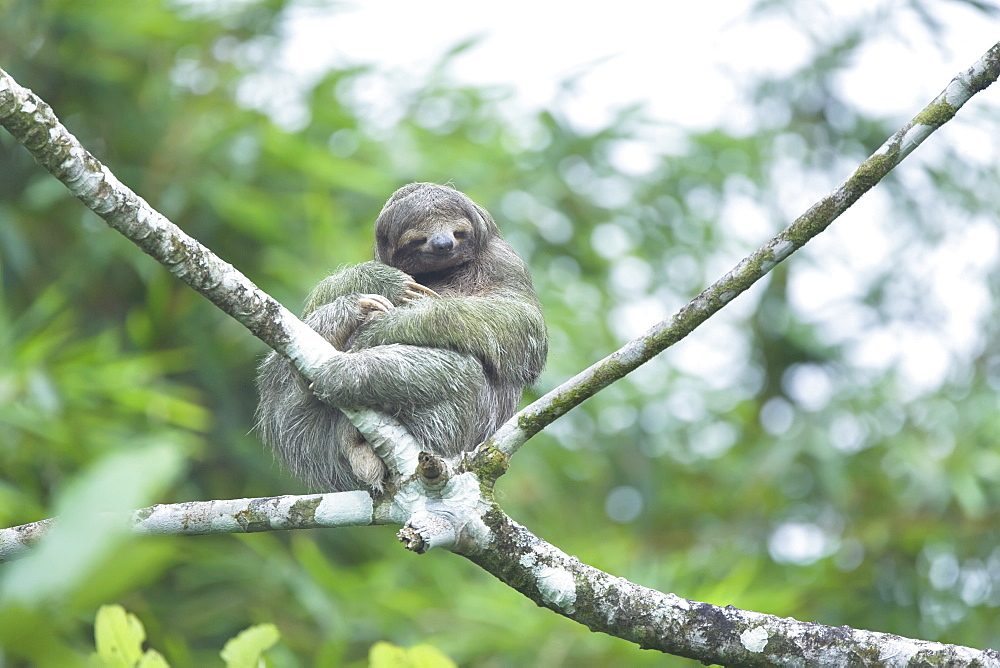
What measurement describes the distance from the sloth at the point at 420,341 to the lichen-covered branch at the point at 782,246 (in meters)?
0.56

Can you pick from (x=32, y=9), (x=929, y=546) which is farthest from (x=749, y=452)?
(x=32, y=9)

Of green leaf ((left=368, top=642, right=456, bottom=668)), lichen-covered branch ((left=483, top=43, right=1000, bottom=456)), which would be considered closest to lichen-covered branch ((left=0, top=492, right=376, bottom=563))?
green leaf ((left=368, top=642, right=456, bottom=668))

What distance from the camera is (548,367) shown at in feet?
24.6

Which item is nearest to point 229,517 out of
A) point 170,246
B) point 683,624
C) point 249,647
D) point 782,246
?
point 249,647

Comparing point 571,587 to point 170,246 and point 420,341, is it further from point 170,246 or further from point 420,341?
point 170,246

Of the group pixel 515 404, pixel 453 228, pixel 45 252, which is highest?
pixel 45 252

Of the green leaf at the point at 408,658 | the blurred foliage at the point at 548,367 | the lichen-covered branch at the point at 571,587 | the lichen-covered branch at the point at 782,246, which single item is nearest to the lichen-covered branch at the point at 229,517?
the lichen-covered branch at the point at 571,587

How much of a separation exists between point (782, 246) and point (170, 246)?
162 centimetres

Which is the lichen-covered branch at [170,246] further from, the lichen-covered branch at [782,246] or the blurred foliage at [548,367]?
A: the blurred foliage at [548,367]

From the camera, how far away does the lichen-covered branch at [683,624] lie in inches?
91.5

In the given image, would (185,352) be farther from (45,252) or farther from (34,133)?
(34,133)

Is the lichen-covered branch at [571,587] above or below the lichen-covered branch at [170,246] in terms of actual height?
below

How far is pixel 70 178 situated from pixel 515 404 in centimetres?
169

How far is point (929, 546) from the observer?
26.0 feet
